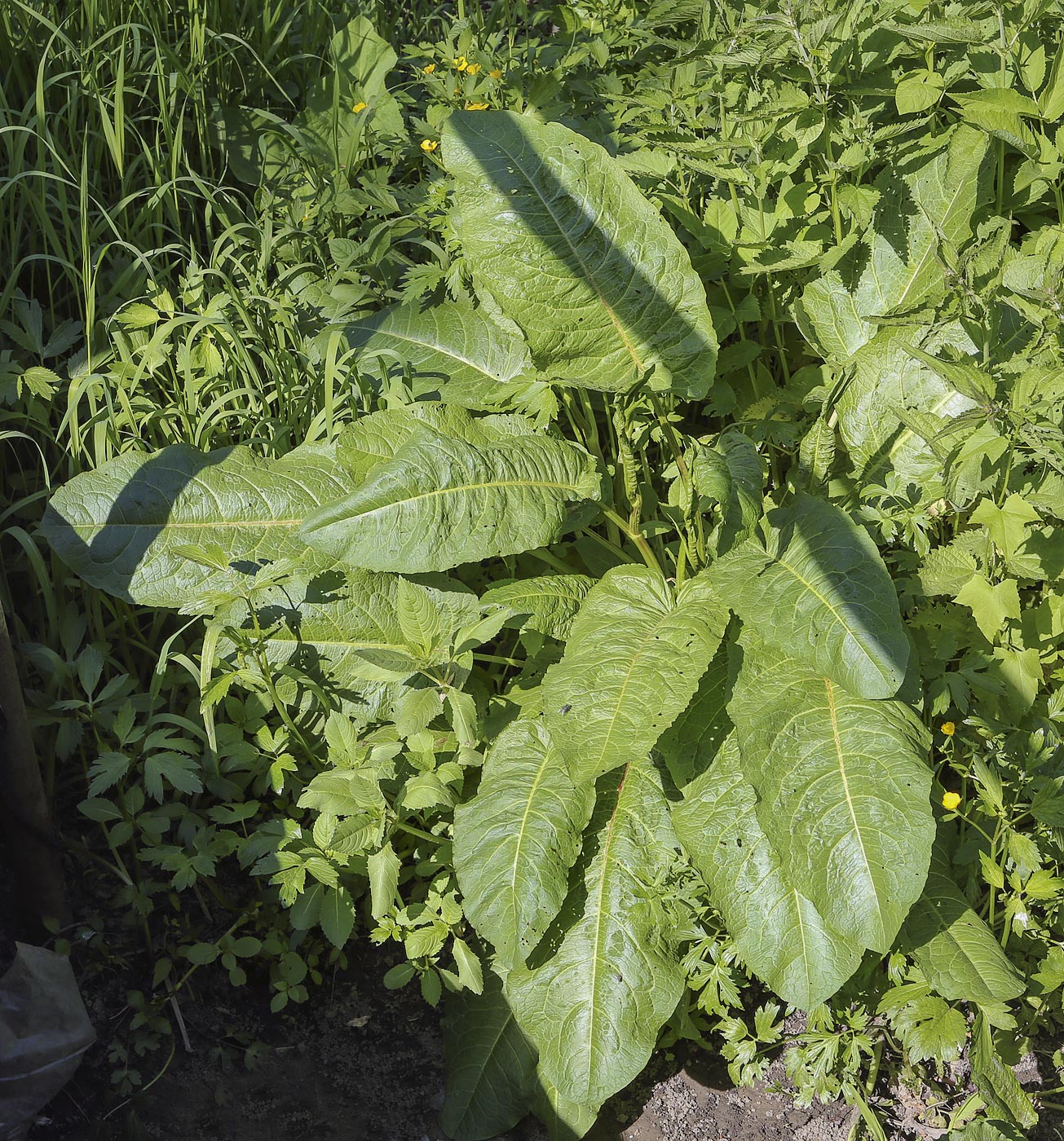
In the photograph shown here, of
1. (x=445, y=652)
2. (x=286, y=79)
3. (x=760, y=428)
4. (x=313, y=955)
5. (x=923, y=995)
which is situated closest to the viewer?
(x=923, y=995)

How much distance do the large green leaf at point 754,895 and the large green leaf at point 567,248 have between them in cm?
91

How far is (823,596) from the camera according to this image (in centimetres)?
218

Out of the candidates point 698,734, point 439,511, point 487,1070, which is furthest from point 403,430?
point 487,1070

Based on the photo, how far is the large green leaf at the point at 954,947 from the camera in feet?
6.75

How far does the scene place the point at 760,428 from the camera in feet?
8.95

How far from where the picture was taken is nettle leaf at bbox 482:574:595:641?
2.41 m

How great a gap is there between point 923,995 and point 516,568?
1.33 m

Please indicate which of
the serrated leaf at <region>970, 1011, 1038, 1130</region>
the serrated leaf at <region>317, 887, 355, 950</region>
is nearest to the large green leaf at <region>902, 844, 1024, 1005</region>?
the serrated leaf at <region>970, 1011, 1038, 1130</region>

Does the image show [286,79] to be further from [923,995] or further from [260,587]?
[923,995]

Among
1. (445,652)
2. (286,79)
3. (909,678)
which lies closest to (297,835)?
(445,652)

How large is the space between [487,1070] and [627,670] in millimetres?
920

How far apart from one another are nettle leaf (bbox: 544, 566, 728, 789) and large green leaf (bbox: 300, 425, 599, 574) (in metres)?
0.23

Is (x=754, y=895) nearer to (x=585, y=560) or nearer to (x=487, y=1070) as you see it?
(x=487, y=1070)

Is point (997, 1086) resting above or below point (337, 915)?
below
